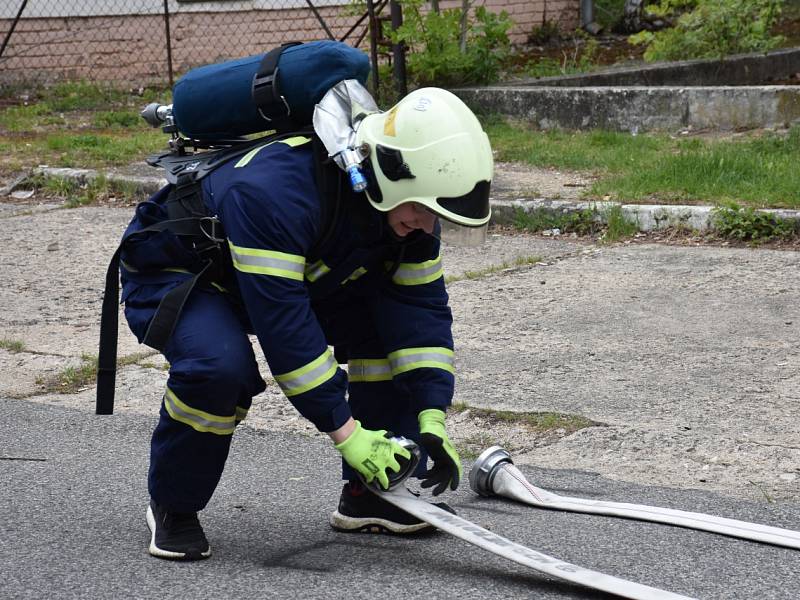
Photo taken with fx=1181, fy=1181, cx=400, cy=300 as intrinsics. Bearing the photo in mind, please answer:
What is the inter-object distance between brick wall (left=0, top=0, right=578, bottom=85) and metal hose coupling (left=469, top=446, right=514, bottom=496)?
1111cm

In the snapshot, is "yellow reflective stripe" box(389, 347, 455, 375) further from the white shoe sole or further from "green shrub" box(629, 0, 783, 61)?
"green shrub" box(629, 0, 783, 61)

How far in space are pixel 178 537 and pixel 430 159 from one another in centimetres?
121

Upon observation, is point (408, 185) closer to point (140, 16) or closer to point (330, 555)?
point (330, 555)

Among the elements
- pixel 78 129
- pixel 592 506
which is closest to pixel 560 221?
pixel 592 506

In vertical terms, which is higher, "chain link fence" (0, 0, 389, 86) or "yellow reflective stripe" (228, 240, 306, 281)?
"chain link fence" (0, 0, 389, 86)

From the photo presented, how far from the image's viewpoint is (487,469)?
3.54 meters

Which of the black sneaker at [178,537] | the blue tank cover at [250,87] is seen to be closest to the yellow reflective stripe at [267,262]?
the blue tank cover at [250,87]

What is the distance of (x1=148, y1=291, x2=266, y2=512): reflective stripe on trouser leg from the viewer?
2924 millimetres

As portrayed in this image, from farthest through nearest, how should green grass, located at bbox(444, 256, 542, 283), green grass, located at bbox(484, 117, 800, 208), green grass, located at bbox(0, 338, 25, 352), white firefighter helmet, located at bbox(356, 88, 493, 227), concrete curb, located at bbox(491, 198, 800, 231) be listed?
green grass, located at bbox(484, 117, 800, 208) → concrete curb, located at bbox(491, 198, 800, 231) → green grass, located at bbox(444, 256, 542, 283) → green grass, located at bbox(0, 338, 25, 352) → white firefighter helmet, located at bbox(356, 88, 493, 227)

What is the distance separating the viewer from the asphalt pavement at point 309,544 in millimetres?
→ 2896

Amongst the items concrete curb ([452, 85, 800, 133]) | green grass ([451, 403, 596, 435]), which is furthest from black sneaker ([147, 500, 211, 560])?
concrete curb ([452, 85, 800, 133])

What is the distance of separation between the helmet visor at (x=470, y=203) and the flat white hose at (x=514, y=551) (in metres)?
0.75

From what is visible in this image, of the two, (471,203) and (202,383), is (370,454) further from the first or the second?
(471,203)

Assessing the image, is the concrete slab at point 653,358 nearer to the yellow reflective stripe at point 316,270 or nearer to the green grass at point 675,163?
the green grass at point 675,163
